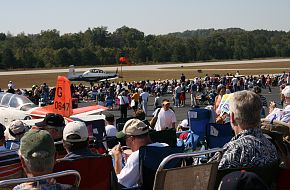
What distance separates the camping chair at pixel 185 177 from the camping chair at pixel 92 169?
0.59 m

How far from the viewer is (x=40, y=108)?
1555 cm

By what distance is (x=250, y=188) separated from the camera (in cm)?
248

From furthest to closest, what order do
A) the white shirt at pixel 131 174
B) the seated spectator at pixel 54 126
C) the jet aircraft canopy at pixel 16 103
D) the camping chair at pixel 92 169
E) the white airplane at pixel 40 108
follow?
the jet aircraft canopy at pixel 16 103 → the white airplane at pixel 40 108 → the seated spectator at pixel 54 126 → the white shirt at pixel 131 174 → the camping chair at pixel 92 169

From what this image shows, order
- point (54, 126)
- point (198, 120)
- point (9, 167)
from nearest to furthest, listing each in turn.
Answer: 1. point (9, 167)
2. point (54, 126)
3. point (198, 120)

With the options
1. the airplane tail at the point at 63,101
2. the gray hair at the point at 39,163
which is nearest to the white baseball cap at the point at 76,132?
the gray hair at the point at 39,163

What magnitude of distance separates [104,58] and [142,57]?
1044 centimetres

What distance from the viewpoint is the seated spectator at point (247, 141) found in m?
3.28

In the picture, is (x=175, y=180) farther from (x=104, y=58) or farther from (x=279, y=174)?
(x=104, y=58)

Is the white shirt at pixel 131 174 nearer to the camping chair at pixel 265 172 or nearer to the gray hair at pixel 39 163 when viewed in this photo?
the camping chair at pixel 265 172

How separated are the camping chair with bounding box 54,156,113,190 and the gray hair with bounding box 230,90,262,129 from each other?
1.15 metres

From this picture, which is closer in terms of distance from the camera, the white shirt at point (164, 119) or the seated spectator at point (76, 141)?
the seated spectator at point (76, 141)

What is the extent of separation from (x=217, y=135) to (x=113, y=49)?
4053 inches

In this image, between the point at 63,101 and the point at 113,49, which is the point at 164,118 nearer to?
the point at 63,101

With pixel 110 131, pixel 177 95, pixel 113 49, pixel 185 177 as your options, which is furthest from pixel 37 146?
pixel 113 49
